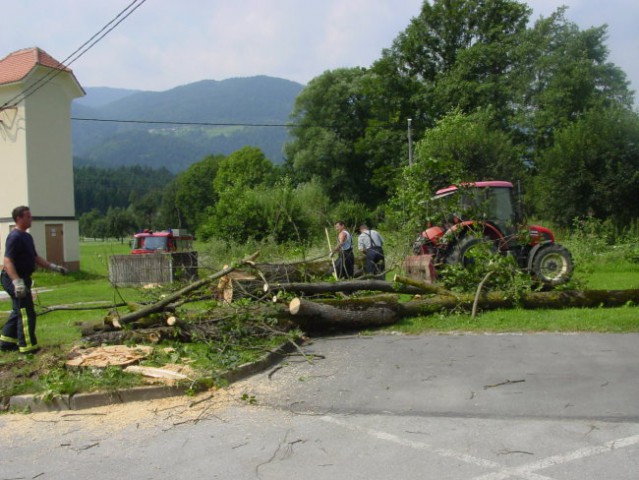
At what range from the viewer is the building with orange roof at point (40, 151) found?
30.5 metres

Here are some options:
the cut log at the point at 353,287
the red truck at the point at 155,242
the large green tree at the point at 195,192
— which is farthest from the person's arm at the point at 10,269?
the large green tree at the point at 195,192

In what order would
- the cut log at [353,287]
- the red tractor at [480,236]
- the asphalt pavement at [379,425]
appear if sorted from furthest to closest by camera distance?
the red tractor at [480,236]
the cut log at [353,287]
the asphalt pavement at [379,425]

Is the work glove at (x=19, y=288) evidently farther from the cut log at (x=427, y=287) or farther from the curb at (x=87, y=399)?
the cut log at (x=427, y=287)

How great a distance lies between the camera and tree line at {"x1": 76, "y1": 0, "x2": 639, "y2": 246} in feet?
92.7

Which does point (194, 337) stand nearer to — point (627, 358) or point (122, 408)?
point (122, 408)

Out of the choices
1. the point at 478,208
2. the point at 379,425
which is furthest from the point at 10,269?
the point at 478,208

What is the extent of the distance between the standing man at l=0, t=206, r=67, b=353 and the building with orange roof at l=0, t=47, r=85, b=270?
2324 centimetres

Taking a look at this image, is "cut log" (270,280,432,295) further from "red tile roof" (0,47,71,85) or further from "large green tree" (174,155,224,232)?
"large green tree" (174,155,224,232)

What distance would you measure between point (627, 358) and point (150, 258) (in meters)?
17.3

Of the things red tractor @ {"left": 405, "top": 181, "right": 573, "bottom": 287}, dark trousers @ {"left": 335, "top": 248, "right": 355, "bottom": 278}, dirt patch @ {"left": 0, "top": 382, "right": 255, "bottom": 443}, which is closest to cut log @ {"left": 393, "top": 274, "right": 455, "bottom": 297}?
red tractor @ {"left": 405, "top": 181, "right": 573, "bottom": 287}

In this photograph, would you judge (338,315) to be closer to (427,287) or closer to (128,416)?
(427,287)

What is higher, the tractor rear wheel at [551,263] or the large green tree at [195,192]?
the large green tree at [195,192]

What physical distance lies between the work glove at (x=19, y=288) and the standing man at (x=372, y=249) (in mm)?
7422

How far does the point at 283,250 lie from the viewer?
17297 mm
